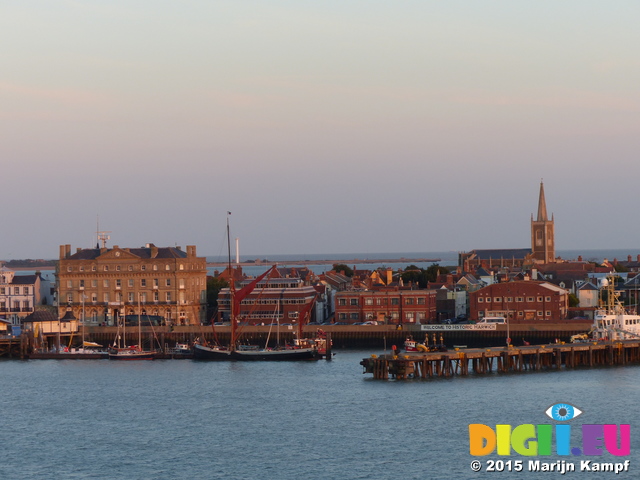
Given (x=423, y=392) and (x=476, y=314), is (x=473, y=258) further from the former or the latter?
(x=423, y=392)

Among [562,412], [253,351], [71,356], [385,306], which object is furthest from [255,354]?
[562,412]

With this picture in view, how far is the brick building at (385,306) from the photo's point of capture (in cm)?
11138

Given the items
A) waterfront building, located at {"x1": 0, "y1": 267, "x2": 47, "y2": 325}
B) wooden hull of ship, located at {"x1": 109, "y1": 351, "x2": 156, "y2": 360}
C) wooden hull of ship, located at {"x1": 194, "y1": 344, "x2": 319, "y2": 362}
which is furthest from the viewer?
waterfront building, located at {"x1": 0, "y1": 267, "x2": 47, "y2": 325}

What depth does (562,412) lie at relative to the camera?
6094 centimetres

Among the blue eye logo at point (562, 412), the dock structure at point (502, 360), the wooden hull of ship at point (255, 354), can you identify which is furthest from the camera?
the wooden hull of ship at point (255, 354)

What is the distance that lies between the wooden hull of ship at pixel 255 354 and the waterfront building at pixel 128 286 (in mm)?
19057

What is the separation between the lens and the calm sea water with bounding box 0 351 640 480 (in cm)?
4956

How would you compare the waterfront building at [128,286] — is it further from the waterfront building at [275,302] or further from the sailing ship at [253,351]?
the sailing ship at [253,351]

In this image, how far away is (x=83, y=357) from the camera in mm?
95875

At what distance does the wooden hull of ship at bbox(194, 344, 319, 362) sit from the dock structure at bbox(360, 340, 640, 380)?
10.5m

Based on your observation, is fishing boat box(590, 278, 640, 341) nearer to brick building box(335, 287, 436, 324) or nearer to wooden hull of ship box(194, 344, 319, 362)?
wooden hull of ship box(194, 344, 319, 362)

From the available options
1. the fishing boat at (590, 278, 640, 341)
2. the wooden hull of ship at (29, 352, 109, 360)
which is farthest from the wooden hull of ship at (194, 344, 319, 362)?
the fishing boat at (590, 278, 640, 341)

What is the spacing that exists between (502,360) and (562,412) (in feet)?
62.4

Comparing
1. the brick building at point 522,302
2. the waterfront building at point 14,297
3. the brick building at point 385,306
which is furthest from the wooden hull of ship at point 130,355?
the brick building at point 522,302
